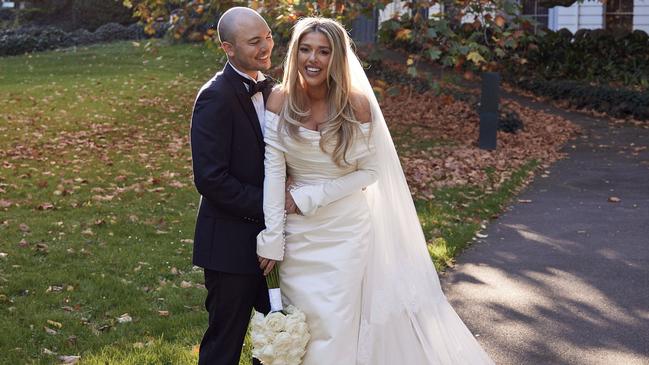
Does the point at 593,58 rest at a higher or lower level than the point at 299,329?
lower

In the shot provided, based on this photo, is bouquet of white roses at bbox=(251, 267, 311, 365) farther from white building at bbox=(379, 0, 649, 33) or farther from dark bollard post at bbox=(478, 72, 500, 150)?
white building at bbox=(379, 0, 649, 33)

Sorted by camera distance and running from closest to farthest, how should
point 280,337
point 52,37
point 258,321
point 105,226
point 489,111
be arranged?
point 280,337 < point 258,321 < point 105,226 < point 489,111 < point 52,37

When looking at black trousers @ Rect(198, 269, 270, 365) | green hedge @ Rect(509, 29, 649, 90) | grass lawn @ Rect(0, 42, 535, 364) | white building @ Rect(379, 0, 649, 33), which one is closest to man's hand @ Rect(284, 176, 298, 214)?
black trousers @ Rect(198, 269, 270, 365)

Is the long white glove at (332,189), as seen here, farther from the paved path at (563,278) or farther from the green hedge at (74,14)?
the green hedge at (74,14)

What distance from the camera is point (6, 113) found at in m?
14.9

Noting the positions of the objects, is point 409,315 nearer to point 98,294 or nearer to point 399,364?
point 399,364

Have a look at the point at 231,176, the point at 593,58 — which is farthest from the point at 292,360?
the point at 593,58

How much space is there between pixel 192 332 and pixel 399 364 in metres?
1.86

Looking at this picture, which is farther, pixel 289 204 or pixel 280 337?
pixel 289 204

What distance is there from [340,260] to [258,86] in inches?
33.1

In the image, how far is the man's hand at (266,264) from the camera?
370cm

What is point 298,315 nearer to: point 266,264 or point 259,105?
point 266,264

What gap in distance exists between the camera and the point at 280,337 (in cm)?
355

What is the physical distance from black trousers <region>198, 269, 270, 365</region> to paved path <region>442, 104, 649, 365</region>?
1843mm
